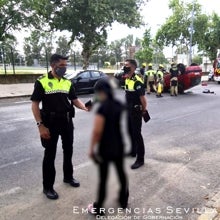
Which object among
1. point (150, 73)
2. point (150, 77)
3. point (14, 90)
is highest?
point (150, 73)

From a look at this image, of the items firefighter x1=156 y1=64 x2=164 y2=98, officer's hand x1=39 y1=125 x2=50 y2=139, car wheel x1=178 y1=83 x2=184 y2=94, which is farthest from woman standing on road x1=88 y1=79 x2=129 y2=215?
car wheel x1=178 y1=83 x2=184 y2=94

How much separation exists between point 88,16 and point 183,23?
60.1 ft

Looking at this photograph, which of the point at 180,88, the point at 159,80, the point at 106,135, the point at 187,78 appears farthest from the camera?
the point at 180,88

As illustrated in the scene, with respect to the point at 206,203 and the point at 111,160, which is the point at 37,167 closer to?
the point at 206,203

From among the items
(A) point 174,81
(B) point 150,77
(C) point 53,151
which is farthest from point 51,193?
(A) point 174,81

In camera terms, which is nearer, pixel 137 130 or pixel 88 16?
pixel 137 130

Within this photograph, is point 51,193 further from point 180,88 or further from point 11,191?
point 180,88

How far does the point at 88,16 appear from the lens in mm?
22031

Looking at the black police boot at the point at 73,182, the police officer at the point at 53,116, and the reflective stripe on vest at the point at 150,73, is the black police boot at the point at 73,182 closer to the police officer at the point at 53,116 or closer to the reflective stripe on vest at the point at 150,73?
the police officer at the point at 53,116

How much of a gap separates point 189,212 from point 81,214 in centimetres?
129

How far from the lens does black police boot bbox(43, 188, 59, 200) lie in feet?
15.2

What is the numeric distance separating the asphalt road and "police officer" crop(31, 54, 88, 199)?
19 cm

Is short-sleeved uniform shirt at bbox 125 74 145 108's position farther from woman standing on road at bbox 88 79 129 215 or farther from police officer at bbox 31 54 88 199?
woman standing on road at bbox 88 79 129 215

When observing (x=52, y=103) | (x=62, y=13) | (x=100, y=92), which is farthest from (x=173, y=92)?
(x=100, y=92)
